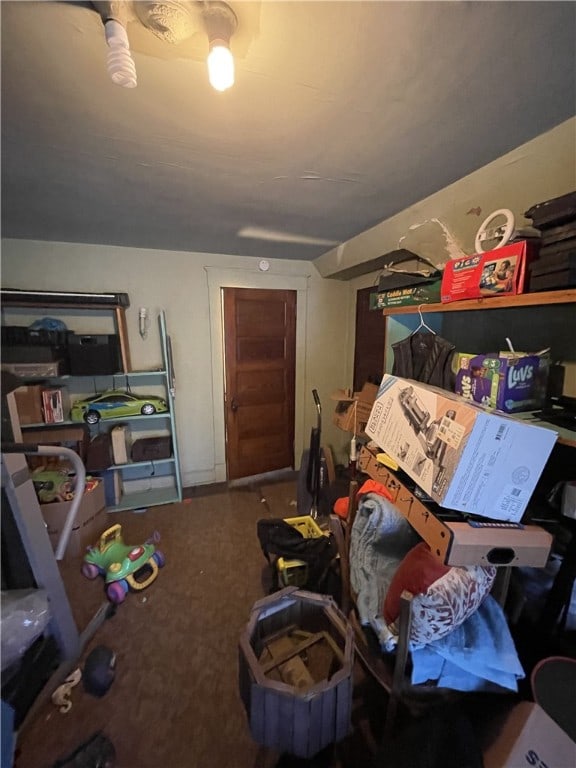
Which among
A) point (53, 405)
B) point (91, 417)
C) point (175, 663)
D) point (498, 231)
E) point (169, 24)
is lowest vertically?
point (175, 663)

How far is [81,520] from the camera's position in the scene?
2.03m

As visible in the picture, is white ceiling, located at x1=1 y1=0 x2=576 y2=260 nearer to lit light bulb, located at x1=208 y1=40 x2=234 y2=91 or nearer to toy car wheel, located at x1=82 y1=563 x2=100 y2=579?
lit light bulb, located at x1=208 y1=40 x2=234 y2=91

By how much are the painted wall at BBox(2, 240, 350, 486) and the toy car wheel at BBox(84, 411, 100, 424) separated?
54 cm

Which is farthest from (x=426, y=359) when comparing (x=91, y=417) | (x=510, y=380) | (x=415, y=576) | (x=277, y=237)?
(x=91, y=417)

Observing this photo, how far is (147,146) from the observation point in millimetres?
1080

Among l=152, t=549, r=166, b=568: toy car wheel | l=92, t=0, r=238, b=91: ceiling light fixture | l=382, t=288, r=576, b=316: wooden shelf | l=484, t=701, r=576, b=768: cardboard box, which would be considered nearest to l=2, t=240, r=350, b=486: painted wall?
l=152, t=549, r=166, b=568: toy car wheel

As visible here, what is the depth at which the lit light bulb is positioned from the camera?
0.61 m

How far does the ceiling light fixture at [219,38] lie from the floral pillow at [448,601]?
4.57ft

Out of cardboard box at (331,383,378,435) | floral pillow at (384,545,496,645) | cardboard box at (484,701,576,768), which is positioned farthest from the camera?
cardboard box at (331,383,378,435)

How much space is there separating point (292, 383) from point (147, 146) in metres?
2.28

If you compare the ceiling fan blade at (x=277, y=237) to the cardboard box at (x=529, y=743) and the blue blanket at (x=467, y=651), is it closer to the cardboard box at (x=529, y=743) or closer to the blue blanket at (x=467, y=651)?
the blue blanket at (x=467, y=651)

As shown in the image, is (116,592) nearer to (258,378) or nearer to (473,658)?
(473,658)

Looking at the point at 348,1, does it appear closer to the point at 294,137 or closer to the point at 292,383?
the point at 294,137

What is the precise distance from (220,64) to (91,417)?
2372 millimetres
